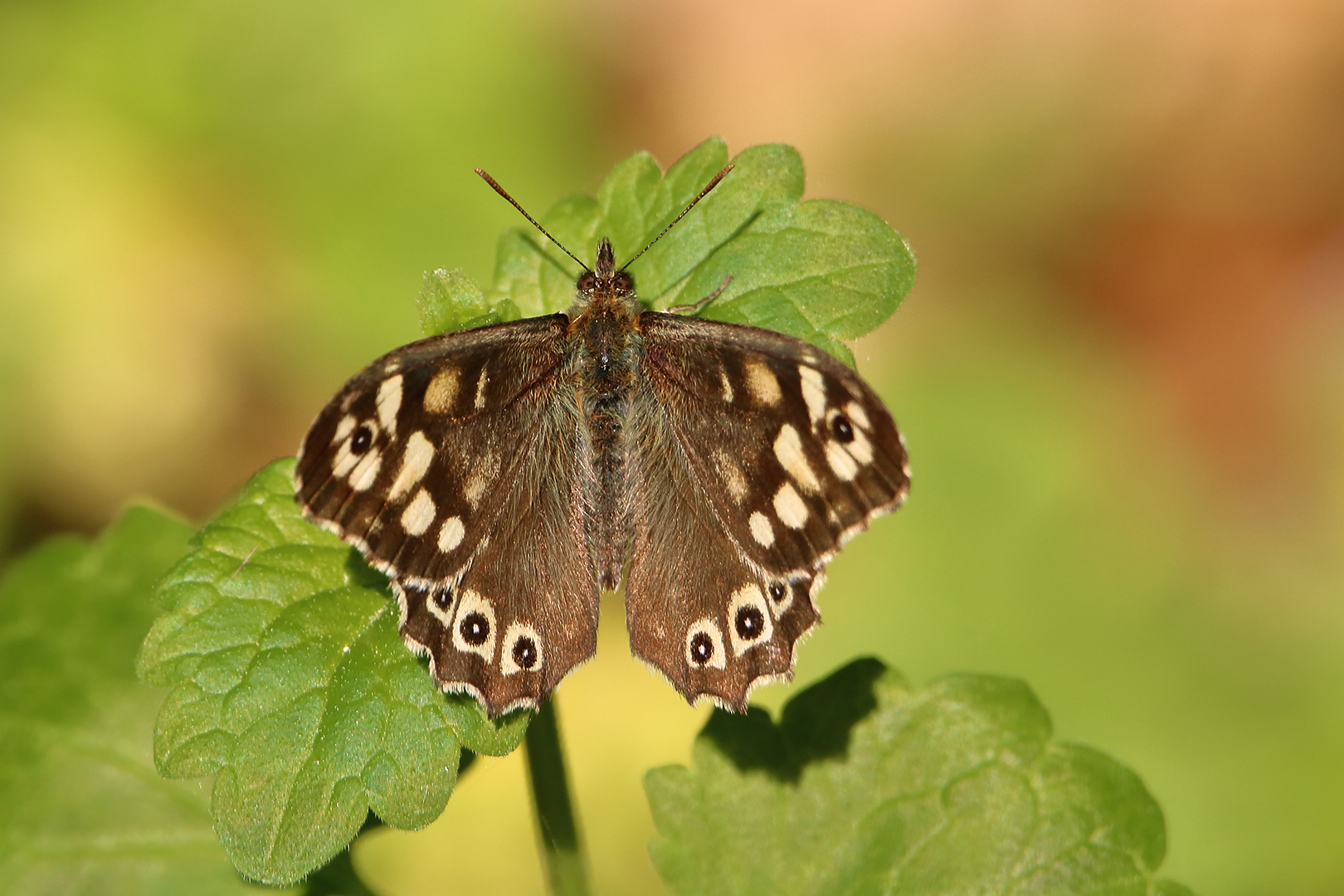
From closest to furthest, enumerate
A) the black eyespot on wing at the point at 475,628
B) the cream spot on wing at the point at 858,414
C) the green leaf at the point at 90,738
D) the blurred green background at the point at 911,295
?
the black eyespot on wing at the point at 475,628 < the cream spot on wing at the point at 858,414 < the green leaf at the point at 90,738 < the blurred green background at the point at 911,295

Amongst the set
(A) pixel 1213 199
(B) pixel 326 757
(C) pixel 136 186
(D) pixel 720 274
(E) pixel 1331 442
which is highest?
(A) pixel 1213 199

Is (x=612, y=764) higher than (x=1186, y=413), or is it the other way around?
(x=1186, y=413)

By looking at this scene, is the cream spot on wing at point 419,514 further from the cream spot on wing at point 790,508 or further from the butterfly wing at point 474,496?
the cream spot on wing at point 790,508

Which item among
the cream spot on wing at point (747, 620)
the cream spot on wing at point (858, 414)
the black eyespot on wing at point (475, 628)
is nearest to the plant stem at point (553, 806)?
the black eyespot on wing at point (475, 628)

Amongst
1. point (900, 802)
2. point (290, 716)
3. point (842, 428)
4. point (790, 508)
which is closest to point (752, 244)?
point (842, 428)

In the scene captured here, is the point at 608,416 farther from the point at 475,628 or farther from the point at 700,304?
the point at 475,628

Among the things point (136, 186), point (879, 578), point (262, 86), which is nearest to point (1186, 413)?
point (879, 578)

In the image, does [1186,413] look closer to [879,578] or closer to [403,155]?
[879,578]
